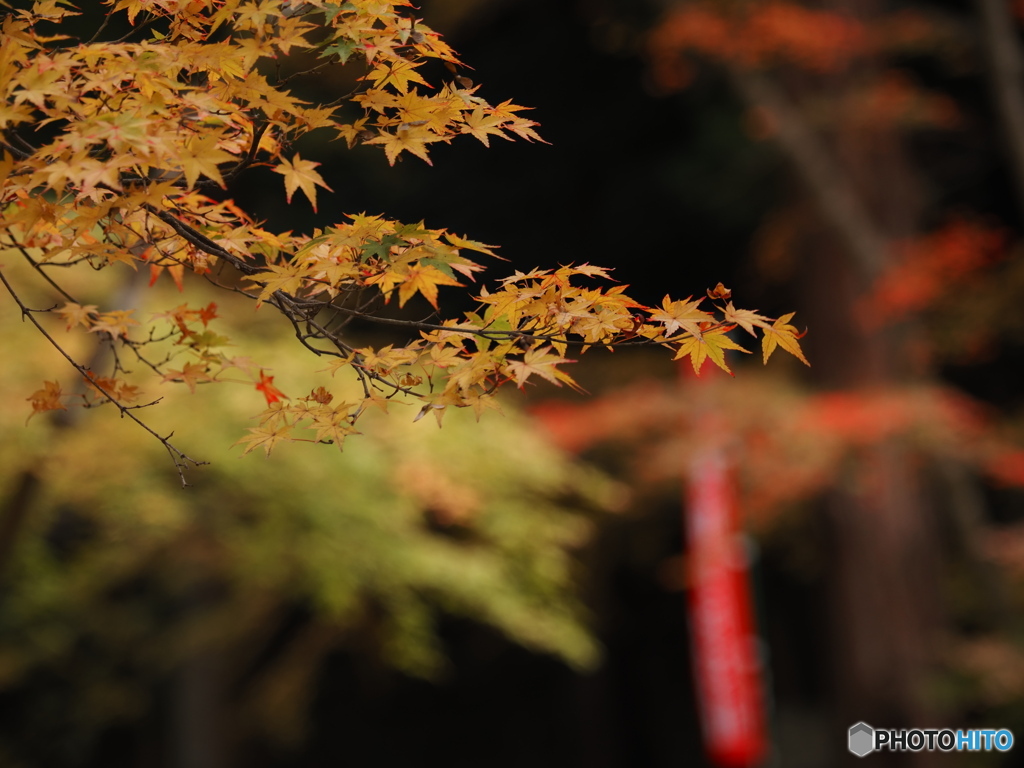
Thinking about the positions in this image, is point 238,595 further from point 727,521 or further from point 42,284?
point 727,521

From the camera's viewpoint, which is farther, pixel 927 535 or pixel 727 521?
pixel 927 535

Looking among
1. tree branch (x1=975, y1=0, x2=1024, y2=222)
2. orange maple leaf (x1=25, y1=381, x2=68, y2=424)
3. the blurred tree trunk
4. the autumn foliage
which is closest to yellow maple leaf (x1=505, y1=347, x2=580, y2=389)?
the autumn foliage

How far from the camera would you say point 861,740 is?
6387 mm

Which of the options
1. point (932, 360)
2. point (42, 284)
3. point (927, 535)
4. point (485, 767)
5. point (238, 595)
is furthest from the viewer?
point (485, 767)

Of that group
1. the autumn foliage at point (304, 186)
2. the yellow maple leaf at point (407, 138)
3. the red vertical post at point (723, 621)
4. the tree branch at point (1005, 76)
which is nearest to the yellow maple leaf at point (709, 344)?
the autumn foliage at point (304, 186)

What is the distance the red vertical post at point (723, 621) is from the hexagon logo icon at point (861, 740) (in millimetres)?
542

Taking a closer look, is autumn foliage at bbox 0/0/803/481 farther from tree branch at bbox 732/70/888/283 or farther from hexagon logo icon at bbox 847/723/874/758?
hexagon logo icon at bbox 847/723/874/758

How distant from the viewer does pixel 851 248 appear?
6.55 metres

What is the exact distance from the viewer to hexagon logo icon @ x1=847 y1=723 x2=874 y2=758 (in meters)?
6.25

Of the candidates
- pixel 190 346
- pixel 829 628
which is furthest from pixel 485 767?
pixel 190 346

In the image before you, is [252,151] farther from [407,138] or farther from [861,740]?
[861,740]

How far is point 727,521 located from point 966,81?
16.1 ft

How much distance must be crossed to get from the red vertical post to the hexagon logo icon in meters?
0.54

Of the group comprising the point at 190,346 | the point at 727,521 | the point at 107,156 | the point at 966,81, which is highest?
the point at 966,81
